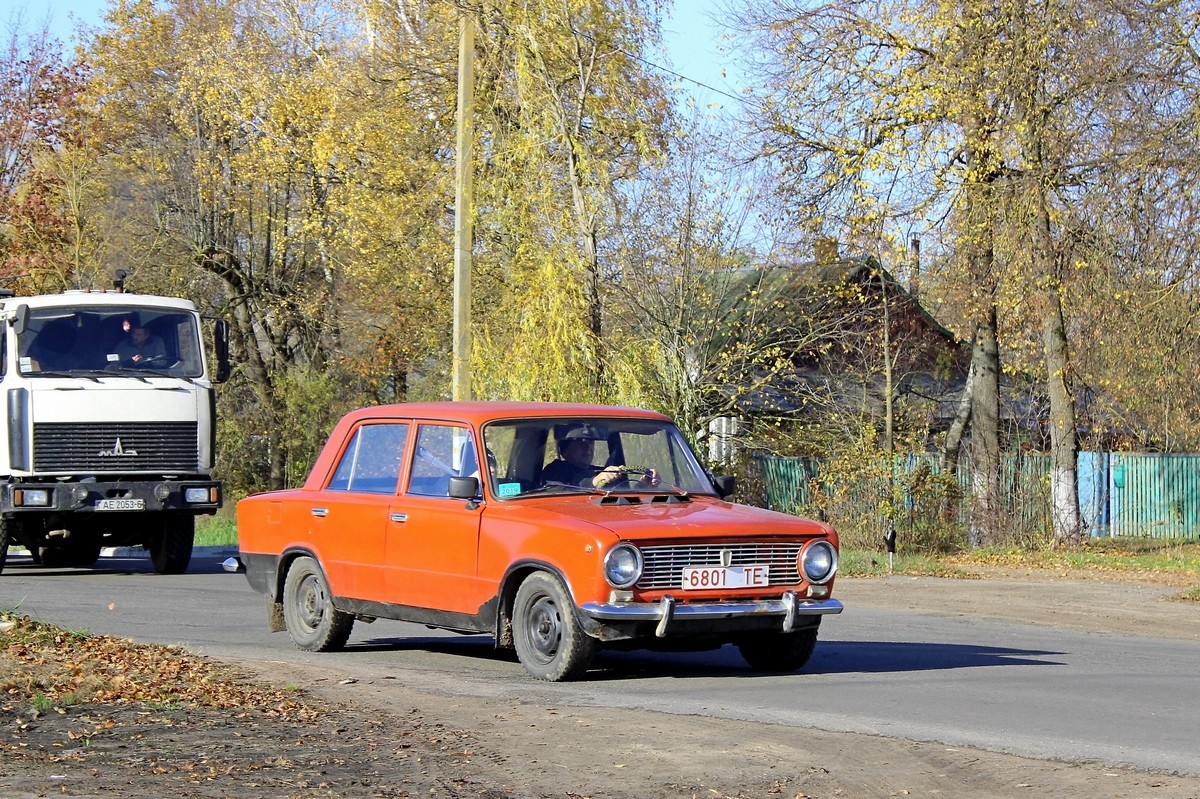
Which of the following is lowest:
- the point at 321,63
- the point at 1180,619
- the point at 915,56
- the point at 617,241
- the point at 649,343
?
the point at 1180,619

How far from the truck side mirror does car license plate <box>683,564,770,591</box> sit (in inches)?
440

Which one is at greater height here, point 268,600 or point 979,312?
point 979,312

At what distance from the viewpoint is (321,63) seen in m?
41.8

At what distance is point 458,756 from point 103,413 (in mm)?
13066

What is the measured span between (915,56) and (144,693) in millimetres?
22503

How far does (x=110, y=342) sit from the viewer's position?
64.1 feet

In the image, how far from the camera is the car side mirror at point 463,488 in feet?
34.1

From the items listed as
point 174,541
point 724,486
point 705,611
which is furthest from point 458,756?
point 174,541

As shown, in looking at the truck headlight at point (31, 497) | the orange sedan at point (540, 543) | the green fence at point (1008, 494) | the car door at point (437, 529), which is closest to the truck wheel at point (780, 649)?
the orange sedan at point (540, 543)

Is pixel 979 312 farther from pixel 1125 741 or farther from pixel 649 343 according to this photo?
pixel 1125 741

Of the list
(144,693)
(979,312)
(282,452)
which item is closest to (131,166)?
(282,452)

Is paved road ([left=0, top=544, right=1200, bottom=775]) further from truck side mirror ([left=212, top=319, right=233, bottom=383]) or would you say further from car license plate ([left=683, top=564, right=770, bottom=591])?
truck side mirror ([left=212, top=319, right=233, bottom=383])

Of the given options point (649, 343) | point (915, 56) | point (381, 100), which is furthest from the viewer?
point (381, 100)

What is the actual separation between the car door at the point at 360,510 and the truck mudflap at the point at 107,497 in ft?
26.7
